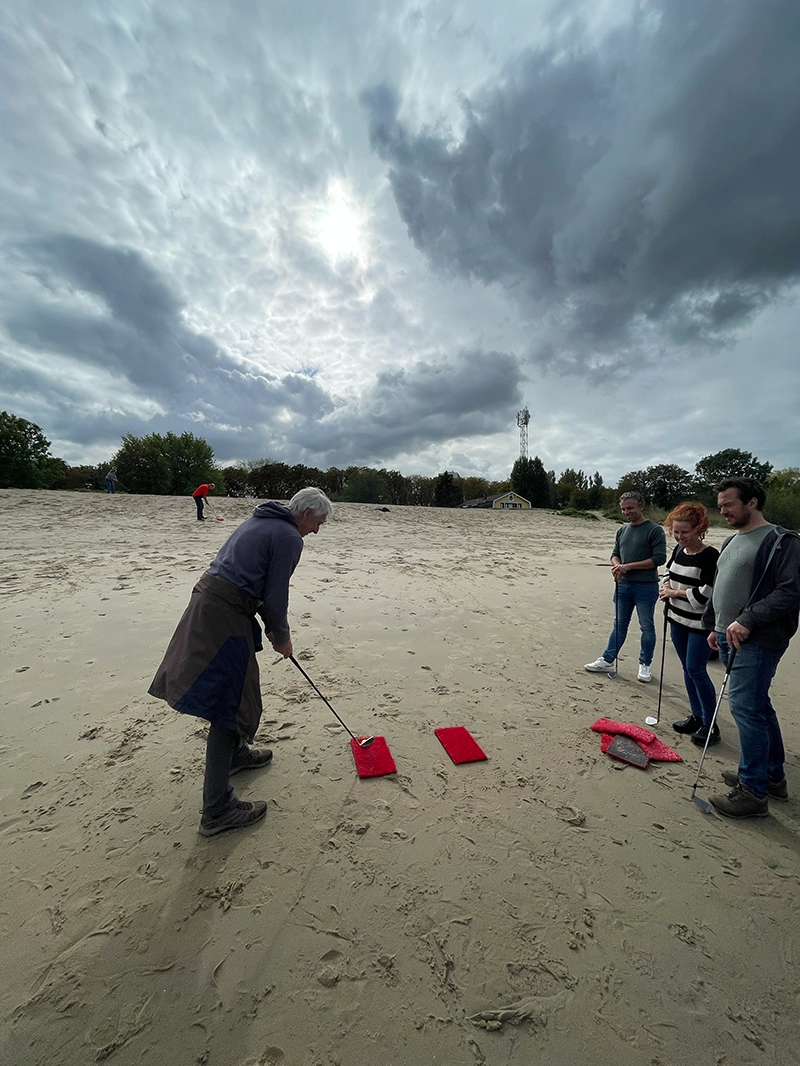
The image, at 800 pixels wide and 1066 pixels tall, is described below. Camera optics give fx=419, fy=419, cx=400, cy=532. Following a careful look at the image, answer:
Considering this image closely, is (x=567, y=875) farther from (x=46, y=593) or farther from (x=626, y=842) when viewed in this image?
(x=46, y=593)

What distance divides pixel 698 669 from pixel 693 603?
57cm

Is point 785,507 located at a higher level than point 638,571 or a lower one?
higher

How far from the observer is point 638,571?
15.1ft

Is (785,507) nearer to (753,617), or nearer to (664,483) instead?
(664,483)

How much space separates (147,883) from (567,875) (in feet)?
7.45

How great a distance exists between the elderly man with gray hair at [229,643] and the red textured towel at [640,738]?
2843mm

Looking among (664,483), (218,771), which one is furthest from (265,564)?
(664,483)

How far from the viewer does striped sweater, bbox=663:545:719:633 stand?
348 centimetres

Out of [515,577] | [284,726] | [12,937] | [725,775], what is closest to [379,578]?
[515,577]

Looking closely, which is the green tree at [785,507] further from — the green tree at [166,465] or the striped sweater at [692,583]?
the green tree at [166,465]

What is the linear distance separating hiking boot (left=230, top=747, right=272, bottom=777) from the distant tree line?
33.1 metres

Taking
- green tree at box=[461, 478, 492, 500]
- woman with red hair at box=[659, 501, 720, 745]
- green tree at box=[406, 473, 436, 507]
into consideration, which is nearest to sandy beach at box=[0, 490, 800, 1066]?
woman with red hair at box=[659, 501, 720, 745]

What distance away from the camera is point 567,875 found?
2.32 meters

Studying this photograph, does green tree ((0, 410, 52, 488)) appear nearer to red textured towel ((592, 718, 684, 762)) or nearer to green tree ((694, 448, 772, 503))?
red textured towel ((592, 718, 684, 762))
